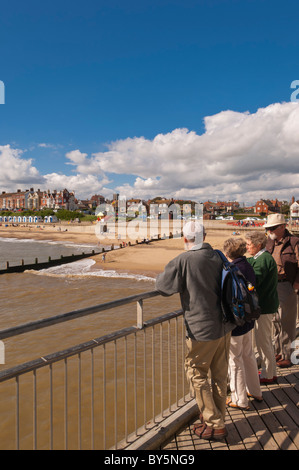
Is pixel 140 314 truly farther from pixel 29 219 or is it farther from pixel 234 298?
pixel 29 219

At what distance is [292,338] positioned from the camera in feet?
14.8

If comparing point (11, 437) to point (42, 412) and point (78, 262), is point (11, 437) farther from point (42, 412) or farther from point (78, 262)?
point (78, 262)

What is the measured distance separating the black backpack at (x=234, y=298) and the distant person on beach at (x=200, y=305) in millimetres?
50

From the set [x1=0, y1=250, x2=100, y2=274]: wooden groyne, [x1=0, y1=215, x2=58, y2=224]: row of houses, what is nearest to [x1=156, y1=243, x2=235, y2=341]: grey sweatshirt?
[x1=0, y1=250, x2=100, y2=274]: wooden groyne

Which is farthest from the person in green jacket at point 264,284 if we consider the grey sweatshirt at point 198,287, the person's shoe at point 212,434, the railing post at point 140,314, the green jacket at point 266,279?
the railing post at point 140,314

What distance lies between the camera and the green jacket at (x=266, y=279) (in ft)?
11.3

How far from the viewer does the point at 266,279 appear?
11.6 feet

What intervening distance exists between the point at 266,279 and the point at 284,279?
88 cm

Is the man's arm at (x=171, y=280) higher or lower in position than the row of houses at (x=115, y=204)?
lower

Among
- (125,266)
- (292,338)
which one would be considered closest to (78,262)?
(125,266)

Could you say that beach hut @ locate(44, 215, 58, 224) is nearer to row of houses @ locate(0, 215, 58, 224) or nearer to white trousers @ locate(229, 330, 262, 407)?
row of houses @ locate(0, 215, 58, 224)

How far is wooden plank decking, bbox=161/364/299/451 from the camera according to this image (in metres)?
2.81

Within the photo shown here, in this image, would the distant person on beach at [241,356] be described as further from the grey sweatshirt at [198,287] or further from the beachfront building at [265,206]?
the beachfront building at [265,206]
